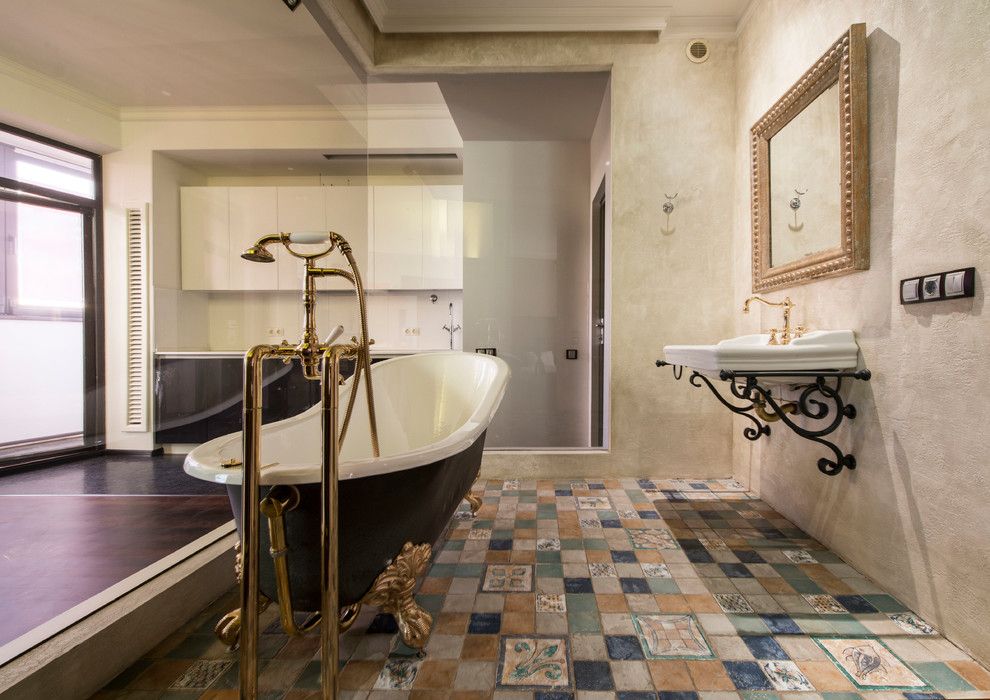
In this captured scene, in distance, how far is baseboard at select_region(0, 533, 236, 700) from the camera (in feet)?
3.10

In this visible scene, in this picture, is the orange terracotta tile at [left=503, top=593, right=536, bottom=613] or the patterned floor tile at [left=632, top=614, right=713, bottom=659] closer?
the patterned floor tile at [left=632, top=614, right=713, bottom=659]

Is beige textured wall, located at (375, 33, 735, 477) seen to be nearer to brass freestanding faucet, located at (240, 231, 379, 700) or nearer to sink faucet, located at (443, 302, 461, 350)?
sink faucet, located at (443, 302, 461, 350)

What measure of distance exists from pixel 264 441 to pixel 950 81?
228cm

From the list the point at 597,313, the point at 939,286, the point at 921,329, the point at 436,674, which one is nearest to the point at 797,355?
the point at 921,329

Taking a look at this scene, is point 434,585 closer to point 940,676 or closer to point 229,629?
point 229,629

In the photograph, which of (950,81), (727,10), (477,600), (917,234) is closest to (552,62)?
(727,10)

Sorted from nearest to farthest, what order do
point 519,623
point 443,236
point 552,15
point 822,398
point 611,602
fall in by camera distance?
A: point 519,623, point 611,602, point 822,398, point 552,15, point 443,236

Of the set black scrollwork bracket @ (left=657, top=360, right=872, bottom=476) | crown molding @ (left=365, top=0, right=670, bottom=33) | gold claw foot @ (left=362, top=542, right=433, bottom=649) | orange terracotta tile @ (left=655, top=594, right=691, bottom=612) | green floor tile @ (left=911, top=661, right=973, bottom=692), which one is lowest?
green floor tile @ (left=911, top=661, right=973, bottom=692)

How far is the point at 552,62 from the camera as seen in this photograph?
2.57 m

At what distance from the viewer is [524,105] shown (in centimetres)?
270

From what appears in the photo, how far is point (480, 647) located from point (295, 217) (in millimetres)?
1932

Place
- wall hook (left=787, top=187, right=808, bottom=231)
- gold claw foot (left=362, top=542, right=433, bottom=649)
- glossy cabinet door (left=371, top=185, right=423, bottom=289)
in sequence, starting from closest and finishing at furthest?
1. gold claw foot (left=362, top=542, right=433, bottom=649)
2. wall hook (left=787, top=187, right=808, bottom=231)
3. glossy cabinet door (left=371, top=185, right=423, bottom=289)

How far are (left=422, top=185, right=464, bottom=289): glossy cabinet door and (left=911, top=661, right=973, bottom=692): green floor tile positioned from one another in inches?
98.1

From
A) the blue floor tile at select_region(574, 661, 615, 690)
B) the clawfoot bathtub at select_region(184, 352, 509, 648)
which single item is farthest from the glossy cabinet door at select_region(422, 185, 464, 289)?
the blue floor tile at select_region(574, 661, 615, 690)
